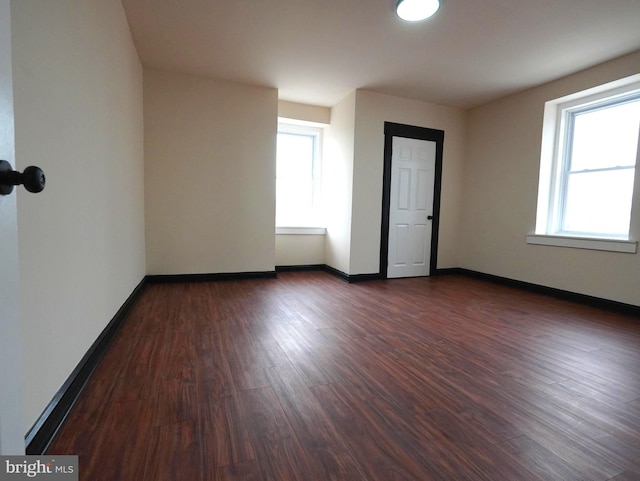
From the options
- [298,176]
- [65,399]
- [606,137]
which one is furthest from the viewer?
[298,176]

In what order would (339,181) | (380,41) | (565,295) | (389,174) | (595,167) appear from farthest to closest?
(339,181), (389,174), (565,295), (595,167), (380,41)

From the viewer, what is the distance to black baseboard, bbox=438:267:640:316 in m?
3.22

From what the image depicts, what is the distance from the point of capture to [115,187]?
2418 mm

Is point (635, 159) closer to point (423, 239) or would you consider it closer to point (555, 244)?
point (555, 244)

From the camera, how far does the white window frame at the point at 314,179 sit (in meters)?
5.00

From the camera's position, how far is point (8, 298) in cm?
58

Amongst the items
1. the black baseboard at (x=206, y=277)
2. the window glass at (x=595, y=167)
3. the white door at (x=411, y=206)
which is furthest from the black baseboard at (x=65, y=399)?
the window glass at (x=595, y=167)

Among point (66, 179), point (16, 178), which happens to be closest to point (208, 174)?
point (66, 179)

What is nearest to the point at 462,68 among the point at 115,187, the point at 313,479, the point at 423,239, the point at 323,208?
the point at 423,239

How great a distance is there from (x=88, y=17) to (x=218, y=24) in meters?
1.32

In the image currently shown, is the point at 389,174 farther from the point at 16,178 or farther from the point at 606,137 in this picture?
the point at 16,178

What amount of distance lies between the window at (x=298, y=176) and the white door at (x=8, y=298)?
444cm

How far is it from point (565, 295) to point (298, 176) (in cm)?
400

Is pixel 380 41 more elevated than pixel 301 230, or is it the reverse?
pixel 380 41
